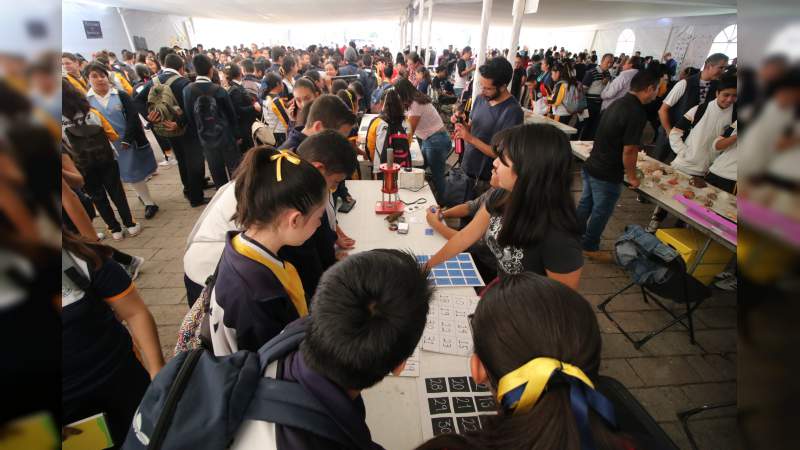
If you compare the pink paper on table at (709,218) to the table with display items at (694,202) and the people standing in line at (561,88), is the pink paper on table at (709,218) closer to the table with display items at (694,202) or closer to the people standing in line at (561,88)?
the table with display items at (694,202)

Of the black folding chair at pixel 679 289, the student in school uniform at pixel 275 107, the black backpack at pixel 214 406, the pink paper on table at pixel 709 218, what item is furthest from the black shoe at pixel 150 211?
the pink paper on table at pixel 709 218

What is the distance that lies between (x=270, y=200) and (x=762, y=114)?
4.23 ft

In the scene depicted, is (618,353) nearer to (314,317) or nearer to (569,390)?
(569,390)

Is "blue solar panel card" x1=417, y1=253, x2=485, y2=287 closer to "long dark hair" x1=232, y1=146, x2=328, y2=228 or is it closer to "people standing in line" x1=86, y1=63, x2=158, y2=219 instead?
"long dark hair" x1=232, y1=146, x2=328, y2=228

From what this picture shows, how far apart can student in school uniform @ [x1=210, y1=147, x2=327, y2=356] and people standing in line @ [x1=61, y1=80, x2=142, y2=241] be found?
2.34 meters

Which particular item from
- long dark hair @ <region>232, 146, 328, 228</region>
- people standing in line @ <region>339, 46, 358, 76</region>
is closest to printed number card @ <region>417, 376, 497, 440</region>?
long dark hair @ <region>232, 146, 328, 228</region>

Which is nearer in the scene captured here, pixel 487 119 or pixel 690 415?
pixel 690 415

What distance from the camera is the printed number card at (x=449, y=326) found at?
5.12ft

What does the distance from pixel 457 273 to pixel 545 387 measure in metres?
1.29

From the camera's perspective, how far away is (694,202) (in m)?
2.97

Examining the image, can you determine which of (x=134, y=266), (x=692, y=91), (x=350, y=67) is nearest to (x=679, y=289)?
(x=692, y=91)

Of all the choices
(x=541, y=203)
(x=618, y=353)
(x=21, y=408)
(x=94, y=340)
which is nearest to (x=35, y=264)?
(x=21, y=408)

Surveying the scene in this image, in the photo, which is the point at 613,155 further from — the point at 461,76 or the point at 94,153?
the point at 461,76

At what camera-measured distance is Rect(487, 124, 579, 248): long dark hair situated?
1.53 m
